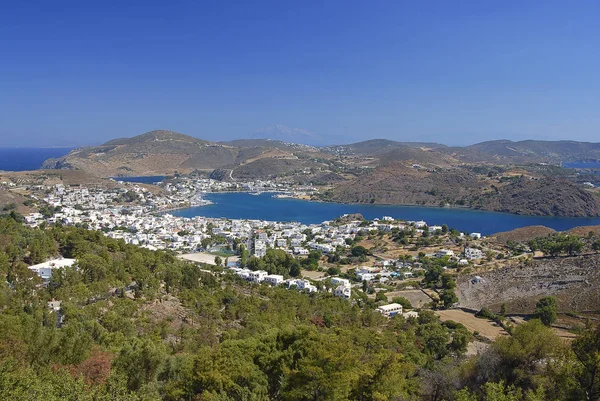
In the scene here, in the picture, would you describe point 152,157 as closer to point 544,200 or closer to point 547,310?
point 544,200

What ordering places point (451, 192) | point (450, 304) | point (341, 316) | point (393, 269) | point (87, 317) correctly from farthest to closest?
point (451, 192) < point (393, 269) < point (450, 304) < point (341, 316) < point (87, 317)

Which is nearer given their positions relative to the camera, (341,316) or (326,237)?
(341,316)

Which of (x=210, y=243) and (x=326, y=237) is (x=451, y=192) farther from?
(x=210, y=243)

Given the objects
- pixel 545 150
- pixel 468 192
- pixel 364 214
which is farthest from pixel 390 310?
pixel 545 150

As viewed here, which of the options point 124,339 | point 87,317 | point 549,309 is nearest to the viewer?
point 124,339

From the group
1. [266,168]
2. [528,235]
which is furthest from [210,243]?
[266,168]

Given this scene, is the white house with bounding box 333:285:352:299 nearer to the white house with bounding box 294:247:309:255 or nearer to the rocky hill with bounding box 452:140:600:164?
the white house with bounding box 294:247:309:255

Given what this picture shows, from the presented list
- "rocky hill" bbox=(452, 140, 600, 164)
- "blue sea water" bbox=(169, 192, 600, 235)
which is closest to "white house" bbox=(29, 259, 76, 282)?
"blue sea water" bbox=(169, 192, 600, 235)
